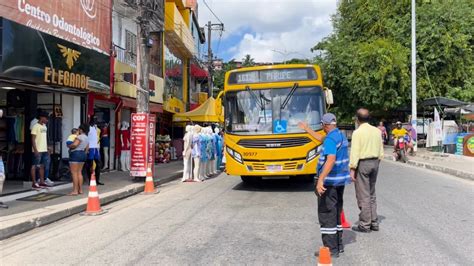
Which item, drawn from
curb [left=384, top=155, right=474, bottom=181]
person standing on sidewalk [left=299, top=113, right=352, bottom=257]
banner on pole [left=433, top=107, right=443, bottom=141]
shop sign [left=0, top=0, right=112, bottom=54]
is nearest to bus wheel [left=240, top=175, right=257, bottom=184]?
shop sign [left=0, top=0, right=112, bottom=54]

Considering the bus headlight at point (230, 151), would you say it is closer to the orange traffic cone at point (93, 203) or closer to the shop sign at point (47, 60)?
the orange traffic cone at point (93, 203)

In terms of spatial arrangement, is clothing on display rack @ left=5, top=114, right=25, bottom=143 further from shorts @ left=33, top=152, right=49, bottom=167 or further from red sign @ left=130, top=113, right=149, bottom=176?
red sign @ left=130, top=113, right=149, bottom=176

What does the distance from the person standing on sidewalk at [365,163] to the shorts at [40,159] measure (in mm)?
7410

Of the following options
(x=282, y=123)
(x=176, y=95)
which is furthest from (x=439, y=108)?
(x=282, y=123)

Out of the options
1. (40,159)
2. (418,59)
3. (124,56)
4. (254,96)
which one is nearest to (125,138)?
(124,56)

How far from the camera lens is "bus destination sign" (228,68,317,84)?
37.9ft

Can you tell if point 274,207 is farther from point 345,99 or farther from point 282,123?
point 345,99

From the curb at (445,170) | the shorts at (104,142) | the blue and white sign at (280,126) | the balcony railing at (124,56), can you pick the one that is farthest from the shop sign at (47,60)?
the curb at (445,170)

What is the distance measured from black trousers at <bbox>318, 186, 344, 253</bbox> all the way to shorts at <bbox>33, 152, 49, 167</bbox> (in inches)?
300

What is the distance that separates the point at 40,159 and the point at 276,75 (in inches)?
244

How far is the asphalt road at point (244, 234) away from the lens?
5.68 meters

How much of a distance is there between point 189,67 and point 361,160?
25.7 metres

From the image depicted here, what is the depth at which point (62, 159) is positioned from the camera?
42.8 feet

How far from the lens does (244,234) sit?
6836 millimetres
